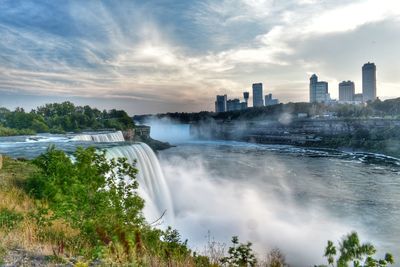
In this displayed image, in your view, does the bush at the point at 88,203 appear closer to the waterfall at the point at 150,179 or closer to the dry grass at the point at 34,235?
the dry grass at the point at 34,235

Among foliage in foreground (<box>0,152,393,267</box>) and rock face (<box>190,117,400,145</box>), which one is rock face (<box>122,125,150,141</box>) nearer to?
rock face (<box>190,117,400,145</box>)

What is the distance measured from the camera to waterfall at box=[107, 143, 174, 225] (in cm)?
2256

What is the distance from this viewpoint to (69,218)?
734 centimetres

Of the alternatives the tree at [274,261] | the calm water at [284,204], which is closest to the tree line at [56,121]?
the calm water at [284,204]

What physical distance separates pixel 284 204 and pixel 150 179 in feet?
45.8

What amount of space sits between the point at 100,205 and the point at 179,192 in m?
26.2

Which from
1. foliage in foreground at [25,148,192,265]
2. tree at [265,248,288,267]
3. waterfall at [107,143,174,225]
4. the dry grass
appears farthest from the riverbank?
the dry grass

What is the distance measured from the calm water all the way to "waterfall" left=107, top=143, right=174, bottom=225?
1609mm

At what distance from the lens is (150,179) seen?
1021 inches

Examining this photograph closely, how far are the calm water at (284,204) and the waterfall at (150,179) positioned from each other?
1.61 meters

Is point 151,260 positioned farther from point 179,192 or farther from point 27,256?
point 179,192

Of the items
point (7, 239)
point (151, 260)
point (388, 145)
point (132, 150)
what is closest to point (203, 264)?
point (151, 260)

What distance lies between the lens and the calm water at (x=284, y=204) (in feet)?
71.3

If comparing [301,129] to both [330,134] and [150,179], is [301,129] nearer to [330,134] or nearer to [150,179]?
[330,134]
